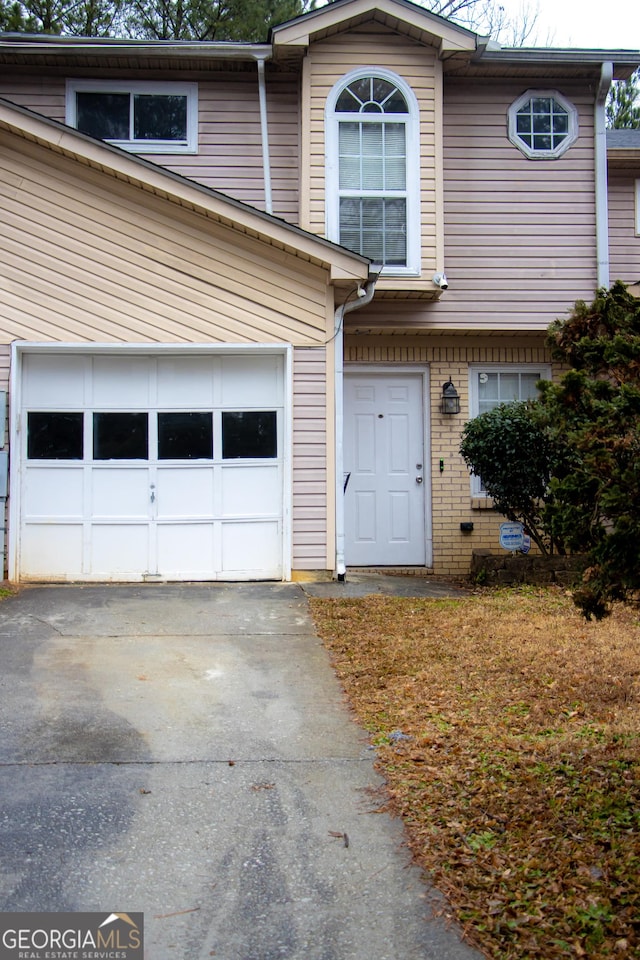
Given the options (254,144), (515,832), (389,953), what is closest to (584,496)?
(515,832)

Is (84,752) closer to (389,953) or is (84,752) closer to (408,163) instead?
(389,953)

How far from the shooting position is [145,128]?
10852mm

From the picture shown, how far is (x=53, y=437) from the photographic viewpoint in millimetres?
9188

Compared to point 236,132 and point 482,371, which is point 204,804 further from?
point 236,132

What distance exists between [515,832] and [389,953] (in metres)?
0.96

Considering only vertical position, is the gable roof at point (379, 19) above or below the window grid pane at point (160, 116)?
above

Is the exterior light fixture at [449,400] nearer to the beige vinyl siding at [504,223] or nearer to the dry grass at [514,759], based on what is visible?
the beige vinyl siding at [504,223]

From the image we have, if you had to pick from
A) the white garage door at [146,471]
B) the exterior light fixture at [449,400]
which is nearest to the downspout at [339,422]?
the white garage door at [146,471]

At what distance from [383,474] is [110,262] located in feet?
13.7

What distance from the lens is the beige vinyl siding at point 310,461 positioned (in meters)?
9.17

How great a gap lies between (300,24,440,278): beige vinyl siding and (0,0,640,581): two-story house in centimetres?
3

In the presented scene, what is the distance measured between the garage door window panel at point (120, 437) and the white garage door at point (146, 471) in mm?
10

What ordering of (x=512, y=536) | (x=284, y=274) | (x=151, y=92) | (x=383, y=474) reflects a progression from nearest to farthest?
1. (x=284, y=274)
2. (x=512, y=536)
3. (x=151, y=92)
4. (x=383, y=474)

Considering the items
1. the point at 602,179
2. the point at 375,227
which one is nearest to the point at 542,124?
the point at 602,179
